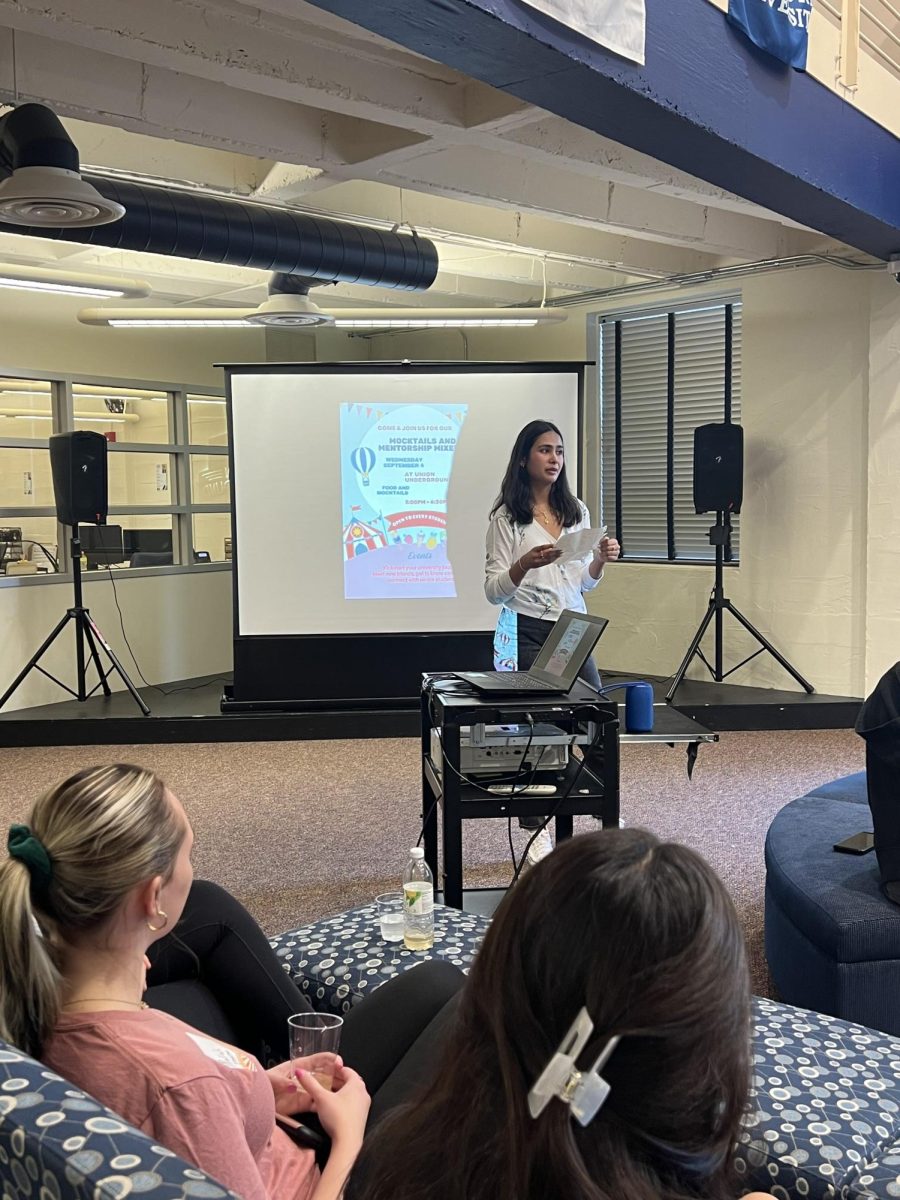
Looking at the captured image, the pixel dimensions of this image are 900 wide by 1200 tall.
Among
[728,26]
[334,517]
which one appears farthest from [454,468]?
[728,26]

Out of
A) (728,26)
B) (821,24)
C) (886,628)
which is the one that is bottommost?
(886,628)

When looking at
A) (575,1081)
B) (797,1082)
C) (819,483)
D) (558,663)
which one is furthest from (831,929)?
(819,483)

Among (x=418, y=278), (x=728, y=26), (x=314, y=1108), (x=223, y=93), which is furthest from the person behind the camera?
(x=418, y=278)

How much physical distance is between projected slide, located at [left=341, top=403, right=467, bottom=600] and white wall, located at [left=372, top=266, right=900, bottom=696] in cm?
33

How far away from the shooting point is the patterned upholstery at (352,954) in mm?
2039

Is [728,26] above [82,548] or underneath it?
above

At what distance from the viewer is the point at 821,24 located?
3.96m

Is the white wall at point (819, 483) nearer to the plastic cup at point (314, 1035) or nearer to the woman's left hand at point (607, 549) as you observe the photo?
the woman's left hand at point (607, 549)

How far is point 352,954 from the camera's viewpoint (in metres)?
2.13

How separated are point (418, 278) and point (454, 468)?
4.29ft

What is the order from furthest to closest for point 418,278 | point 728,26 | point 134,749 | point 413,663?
point 413,663 → point 134,749 → point 418,278 → point 728,26

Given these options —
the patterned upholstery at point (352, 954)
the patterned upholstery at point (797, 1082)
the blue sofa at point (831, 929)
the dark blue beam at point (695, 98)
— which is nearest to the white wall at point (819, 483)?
the dark blue beam at point (695, 98)

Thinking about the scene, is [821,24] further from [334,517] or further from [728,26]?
[334,517]

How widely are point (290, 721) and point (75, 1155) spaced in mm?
5272
